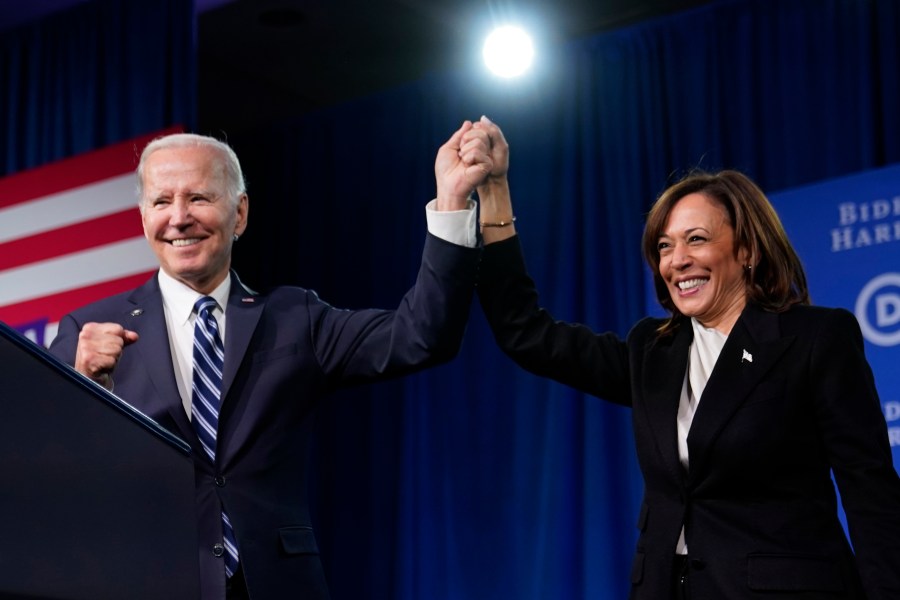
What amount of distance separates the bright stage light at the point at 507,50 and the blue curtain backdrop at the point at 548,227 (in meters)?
0.41

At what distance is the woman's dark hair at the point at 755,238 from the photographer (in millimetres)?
2090

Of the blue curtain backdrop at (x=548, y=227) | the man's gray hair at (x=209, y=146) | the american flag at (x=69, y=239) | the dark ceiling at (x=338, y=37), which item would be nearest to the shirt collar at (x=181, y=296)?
the man's gray hair at (x=209, y=146)

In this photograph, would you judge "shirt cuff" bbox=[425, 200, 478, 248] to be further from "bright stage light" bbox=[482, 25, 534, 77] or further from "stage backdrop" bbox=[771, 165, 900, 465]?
"bright stage light" bbox=[482, 25, 534, 77]

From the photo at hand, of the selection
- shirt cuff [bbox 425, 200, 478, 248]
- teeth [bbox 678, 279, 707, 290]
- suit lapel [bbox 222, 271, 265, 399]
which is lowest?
suit lapel [bbox 222, 271, 265, 399]

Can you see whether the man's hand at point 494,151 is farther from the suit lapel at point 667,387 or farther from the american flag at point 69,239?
→ the american flag at point 69,239

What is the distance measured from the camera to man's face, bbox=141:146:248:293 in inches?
80.7

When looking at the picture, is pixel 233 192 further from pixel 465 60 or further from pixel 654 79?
pixel 465 60

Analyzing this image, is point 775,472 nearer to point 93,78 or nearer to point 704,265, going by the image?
point 704,265

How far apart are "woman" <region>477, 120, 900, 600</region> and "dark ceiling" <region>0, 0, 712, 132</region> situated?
3.12m

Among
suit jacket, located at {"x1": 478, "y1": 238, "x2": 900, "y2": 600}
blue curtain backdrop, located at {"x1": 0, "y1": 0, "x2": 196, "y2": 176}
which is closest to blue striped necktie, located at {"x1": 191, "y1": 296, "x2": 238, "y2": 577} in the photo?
suit jacket, located at {"x1": 478, "y1": 238, "x2": 900, "y2": 600}

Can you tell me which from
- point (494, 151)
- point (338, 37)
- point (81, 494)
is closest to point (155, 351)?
point (494, 151)

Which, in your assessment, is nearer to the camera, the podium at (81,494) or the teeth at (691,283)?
the podium at (81,494)

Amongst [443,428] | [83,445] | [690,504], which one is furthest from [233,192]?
[443,428]

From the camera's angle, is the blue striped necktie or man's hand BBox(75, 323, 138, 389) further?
the blue striped necktie
